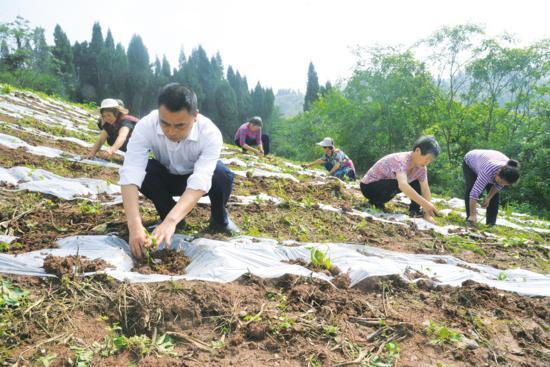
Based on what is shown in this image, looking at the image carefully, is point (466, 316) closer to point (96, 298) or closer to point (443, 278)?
point (443, 278)

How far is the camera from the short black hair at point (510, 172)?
165 inches

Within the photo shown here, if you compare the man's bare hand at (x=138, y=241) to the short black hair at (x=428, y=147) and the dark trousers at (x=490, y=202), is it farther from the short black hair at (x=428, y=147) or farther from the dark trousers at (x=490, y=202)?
the dark trousers at (x=490, y=202)

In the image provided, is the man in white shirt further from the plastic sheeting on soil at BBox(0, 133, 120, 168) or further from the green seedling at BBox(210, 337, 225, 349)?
the plastic sheeting on soil at BBox(0, 133, 120, 168)

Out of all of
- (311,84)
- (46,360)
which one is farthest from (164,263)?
(311,84)

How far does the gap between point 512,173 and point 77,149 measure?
19.7 feet

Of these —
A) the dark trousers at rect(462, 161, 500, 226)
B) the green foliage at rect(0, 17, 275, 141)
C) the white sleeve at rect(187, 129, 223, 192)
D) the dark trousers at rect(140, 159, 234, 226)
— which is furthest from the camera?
the green foliage at rect(0, 17, 275, 141)

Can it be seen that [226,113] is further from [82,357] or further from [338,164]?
[82,357]

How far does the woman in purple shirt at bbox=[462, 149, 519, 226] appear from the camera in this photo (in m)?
4.24

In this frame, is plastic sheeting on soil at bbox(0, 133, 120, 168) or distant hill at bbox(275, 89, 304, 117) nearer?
plastic sheeting on soil at bbox(0, 133, 120, 168)

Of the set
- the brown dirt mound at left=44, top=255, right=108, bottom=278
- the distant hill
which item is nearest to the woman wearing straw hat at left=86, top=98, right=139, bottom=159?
the brown dirt mound at left=44, top=255, right=108, bottom=278

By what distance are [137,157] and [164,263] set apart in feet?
2.17

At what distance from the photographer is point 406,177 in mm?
4117

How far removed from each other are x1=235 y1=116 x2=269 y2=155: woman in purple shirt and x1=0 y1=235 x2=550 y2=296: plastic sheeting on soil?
621cm

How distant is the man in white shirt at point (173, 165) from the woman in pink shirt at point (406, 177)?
2.21 m
